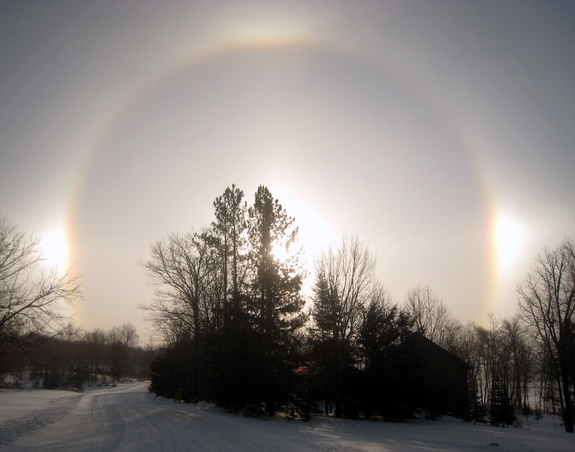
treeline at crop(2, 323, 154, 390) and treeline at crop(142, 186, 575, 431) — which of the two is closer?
treeline at crop(142, 186, 575, 431)

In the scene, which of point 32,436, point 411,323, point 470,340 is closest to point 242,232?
point 411,323

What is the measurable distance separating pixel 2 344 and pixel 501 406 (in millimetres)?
33103

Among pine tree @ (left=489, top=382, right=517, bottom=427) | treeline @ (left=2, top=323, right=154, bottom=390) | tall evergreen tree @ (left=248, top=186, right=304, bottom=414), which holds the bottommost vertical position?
treeline @ (left=2, top=323, right=154, bottom=390)

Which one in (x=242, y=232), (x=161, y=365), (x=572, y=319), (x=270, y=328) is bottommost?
(x=161, y=365)

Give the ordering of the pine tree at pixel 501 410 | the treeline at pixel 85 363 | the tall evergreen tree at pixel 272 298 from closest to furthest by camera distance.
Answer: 1. the tall evergreen tree at pixel 272 298
2. the pine tree at pixel 501 410
3. the treeline at pixel 85 363

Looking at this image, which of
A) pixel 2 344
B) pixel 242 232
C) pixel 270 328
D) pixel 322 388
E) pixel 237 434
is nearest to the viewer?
pixel 237 434

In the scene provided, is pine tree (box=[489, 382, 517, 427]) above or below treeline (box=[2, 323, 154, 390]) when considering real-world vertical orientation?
above

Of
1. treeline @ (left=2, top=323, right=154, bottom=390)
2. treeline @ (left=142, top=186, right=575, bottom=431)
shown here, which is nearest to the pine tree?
treeline @ (left=142, top=186, right=575, bottom=431)

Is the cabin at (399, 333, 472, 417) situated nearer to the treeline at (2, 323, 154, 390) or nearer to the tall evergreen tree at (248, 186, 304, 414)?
the tall evergreen tree at (248, 186, 304, 414)

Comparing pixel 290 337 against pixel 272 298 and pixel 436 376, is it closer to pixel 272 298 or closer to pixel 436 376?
pixel 272 298

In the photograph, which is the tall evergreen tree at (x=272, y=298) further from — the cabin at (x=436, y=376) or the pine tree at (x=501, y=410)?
the pine tree at (x=501, y=410)

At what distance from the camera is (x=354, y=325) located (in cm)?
2953

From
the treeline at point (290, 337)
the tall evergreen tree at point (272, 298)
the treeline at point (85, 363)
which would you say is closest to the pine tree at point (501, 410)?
the treeline at point (290, 337)

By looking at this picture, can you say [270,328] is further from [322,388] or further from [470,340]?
[470,340]
